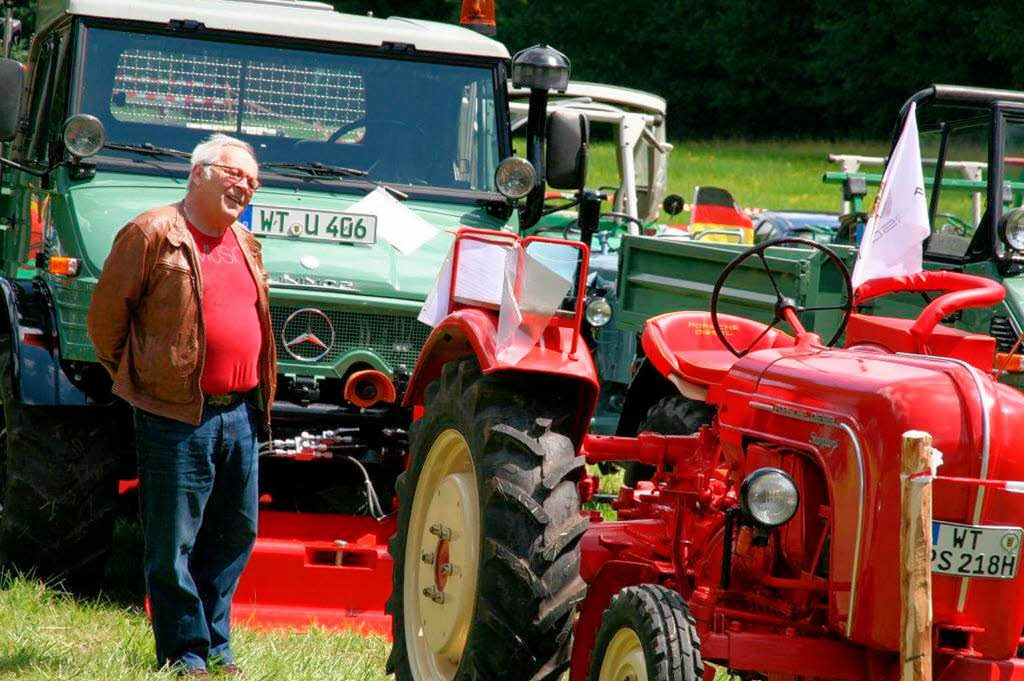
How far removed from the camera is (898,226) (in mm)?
4688

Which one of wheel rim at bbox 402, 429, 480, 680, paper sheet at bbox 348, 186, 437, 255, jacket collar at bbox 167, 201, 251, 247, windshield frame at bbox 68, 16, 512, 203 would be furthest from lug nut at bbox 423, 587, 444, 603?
windshield frame at bbox 68, 16, 512, 203

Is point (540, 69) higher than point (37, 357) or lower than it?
higher

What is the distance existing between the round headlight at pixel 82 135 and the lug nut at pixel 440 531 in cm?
256

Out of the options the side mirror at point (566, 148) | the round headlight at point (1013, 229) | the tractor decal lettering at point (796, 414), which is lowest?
the tractor decal lettering at point (796, 414)

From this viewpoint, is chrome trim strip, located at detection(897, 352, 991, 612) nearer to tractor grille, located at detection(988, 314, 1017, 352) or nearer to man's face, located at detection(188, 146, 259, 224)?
man's face, located at detection(188, 146, 259, 224)

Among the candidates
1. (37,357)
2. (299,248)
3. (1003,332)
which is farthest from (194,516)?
(1003,332)

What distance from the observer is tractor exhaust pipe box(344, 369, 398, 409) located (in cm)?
632

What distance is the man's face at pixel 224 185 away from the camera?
4934mm

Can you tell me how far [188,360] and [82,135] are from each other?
2010mm

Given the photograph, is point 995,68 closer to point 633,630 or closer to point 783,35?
point 783,35

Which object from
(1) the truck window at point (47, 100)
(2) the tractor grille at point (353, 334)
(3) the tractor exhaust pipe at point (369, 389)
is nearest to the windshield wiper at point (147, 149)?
(1) the truck window at point (47, 100)

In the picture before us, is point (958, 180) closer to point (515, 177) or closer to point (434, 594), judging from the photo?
point (515, 177)

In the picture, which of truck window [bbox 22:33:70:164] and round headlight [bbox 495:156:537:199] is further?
round headlight [bbox 495:156:537:199]

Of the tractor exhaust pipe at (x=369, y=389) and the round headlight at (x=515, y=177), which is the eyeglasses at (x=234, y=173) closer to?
the tractor exhaust pipe at (x=369, y=389)
